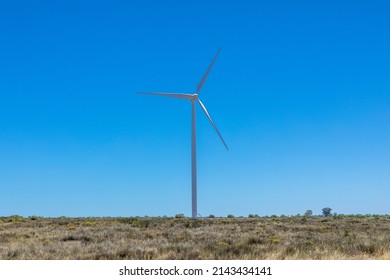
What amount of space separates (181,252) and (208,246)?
240 cm

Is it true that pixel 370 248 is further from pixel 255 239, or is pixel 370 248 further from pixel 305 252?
pixel 255 239

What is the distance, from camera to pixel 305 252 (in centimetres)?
2317

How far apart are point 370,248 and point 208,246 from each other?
24.7 feet

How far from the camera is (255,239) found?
28625 mm
